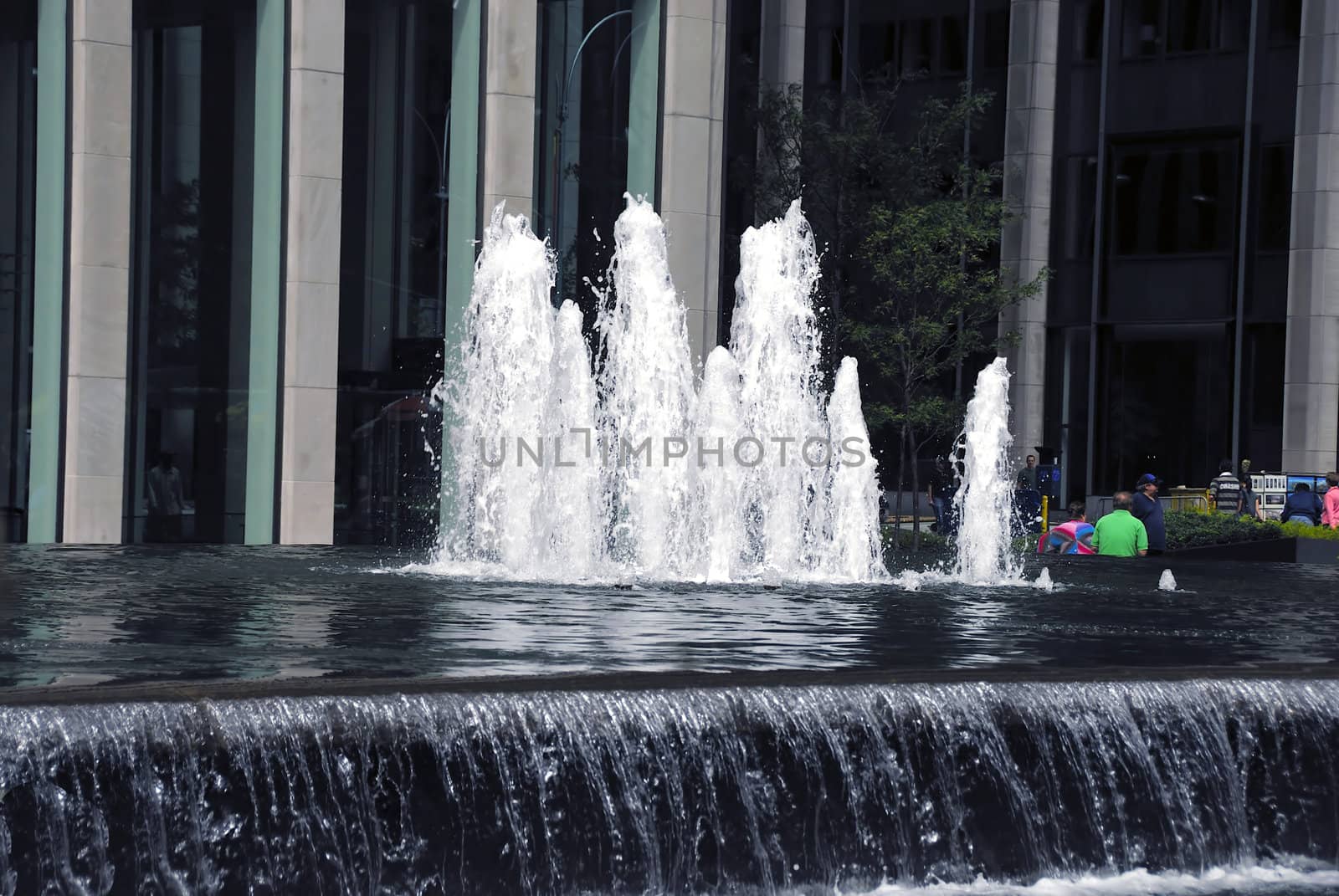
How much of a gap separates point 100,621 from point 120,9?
9.99 metres

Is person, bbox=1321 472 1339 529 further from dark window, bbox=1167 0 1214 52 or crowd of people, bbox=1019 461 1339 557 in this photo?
dark window, bbox=1167 0 1214 52

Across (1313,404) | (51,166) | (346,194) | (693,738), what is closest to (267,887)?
(693,738)

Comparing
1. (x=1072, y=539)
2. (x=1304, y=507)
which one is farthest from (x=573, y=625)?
(x=1304, y=507)

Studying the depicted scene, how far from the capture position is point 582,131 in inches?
859

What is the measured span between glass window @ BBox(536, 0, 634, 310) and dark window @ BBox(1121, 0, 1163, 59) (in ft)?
57.6

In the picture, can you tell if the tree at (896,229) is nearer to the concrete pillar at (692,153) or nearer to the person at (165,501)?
the concrete pillar at (692,153)

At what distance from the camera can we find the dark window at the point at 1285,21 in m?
35.0

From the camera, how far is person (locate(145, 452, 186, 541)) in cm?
1877

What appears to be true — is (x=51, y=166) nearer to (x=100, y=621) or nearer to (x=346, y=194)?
(x=346, y=194)

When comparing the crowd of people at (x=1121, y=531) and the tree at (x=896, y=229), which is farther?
the tree at (x=896, y=229)

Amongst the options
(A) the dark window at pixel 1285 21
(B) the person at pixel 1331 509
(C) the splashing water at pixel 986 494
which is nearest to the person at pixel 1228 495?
(B) the person at pixel 1331 509

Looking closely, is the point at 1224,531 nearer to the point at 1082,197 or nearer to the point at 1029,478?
the point at 1029,478

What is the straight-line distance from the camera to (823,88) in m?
36.2

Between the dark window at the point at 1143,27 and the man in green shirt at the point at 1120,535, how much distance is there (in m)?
20.4
